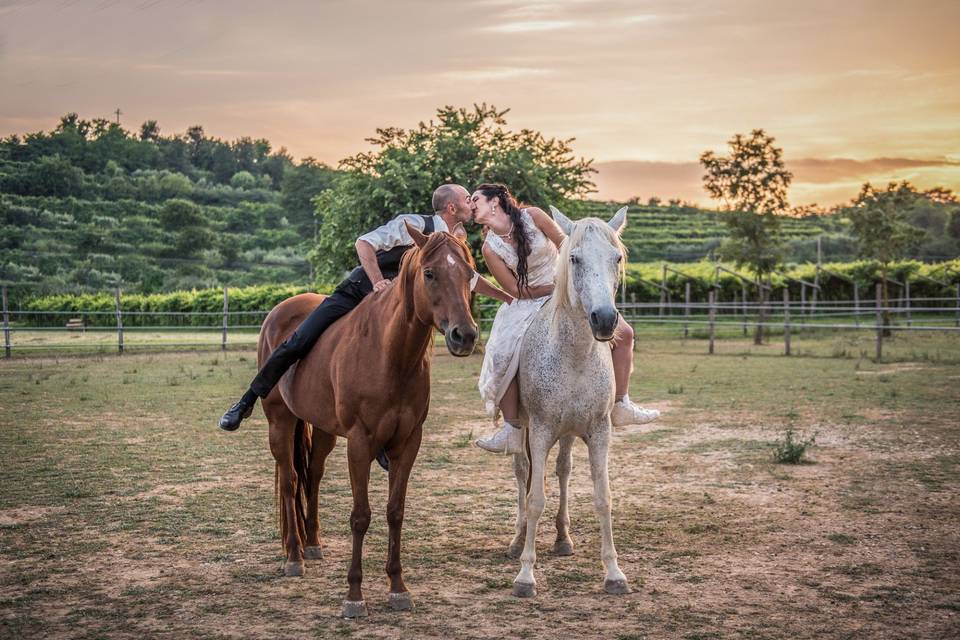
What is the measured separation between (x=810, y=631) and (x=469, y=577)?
1871 mm

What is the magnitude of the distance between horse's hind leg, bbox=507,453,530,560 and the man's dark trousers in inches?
59.8

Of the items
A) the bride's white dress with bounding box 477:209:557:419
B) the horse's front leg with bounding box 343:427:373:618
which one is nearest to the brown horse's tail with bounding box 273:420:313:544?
the horse's front leg with bounding box 343:427:373:618

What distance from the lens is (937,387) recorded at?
13.5 m

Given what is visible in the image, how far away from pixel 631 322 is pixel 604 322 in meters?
22.6

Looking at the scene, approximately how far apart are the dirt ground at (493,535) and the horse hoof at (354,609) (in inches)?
2.2

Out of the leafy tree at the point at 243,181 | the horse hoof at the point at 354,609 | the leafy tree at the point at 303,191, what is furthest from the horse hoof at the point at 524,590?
the leafy tree at the point at 243,181

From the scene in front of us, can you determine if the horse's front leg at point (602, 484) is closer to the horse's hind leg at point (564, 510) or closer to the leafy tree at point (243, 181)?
the horse's hind leg at point (564, 510)

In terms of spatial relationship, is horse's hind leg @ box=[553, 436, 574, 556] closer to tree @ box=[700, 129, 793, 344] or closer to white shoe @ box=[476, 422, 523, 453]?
white shoe @ box=[476, 422, 523, 453]

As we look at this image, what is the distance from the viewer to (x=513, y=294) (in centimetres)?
538

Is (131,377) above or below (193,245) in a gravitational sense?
below

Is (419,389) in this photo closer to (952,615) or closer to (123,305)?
(952,615)

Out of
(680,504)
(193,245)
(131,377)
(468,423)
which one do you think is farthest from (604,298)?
(193,245)

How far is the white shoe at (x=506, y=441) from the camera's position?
512 centimetres

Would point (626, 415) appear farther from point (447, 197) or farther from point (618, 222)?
point (447, 197)
